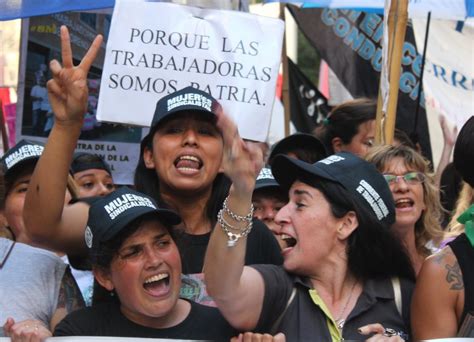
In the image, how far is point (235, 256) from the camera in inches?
111

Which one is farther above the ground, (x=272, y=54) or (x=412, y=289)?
(x=272, y=54)

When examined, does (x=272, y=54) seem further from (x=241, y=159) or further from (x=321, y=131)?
(x=241, y=159)

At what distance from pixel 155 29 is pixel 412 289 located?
78.0 inches

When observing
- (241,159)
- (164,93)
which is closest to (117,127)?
(164,93)

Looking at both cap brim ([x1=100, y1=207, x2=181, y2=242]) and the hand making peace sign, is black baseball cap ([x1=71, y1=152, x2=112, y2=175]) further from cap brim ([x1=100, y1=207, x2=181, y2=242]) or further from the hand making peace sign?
cap brim ([x1=100, y1=207, x2=181, y2=242])

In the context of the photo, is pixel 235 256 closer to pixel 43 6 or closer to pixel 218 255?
pixel 218 255

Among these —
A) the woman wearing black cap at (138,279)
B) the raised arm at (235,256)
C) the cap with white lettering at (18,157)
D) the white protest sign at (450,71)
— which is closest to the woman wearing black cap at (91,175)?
the cap with white lettering at (18,157)

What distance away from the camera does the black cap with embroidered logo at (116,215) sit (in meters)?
3.24

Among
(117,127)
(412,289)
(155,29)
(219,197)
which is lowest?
(412,289)

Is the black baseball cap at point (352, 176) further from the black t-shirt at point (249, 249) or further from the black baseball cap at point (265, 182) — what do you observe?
the black baseball cap at point (265, 182)

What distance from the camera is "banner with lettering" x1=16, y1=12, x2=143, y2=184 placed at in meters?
5.54

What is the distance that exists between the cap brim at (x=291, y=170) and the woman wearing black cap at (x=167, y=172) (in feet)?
1.14

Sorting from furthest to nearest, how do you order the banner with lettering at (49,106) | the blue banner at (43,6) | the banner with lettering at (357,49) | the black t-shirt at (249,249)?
the banner with lettering at (357,49)
the banner with lettering at (49,106)
the blue banner at (43,6)
the black t-shirt at (249,249)

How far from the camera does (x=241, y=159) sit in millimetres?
2727
